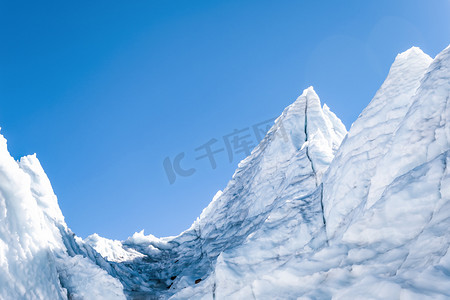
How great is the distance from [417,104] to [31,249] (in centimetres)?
1730

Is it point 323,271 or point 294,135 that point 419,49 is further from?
point 323,271

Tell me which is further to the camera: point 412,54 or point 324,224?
point 412,54

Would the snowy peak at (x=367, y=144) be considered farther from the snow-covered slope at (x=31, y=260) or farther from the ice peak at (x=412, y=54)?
the snow-covered slope at (x=31, y=260)

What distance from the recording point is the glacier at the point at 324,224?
7203 millimetres

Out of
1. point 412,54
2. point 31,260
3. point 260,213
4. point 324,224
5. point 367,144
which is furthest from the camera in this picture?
point 260,213

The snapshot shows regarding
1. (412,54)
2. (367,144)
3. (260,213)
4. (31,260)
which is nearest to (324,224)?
(367,144)

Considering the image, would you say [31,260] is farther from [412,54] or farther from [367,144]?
[412,54]

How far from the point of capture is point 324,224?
1412 cm

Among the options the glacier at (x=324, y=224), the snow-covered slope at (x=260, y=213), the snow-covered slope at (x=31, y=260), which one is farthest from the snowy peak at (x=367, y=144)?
the snow-covered slope at (x=31, y=260)

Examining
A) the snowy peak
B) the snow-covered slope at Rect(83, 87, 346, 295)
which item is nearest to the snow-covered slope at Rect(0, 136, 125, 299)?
the snow-covered slope at Rect(83, 87, 346, 295)

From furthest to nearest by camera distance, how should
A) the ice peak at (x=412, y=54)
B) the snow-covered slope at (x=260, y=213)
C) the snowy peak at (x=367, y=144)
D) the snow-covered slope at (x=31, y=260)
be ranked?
the ice peak at (x=412, y=54) → the snow-covered slope at (x=260, y=213) → the snowy peak at (x=367, y=144) → the snow-covered slope at (x=31, y=260)

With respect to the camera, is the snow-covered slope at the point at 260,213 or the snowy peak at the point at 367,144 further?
the snow-covered slope at the point at 260,213

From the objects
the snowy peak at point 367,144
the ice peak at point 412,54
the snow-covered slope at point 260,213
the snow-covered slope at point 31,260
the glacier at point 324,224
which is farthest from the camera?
the ice peak at point 412,54

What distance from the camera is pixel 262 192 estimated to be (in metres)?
24.4
